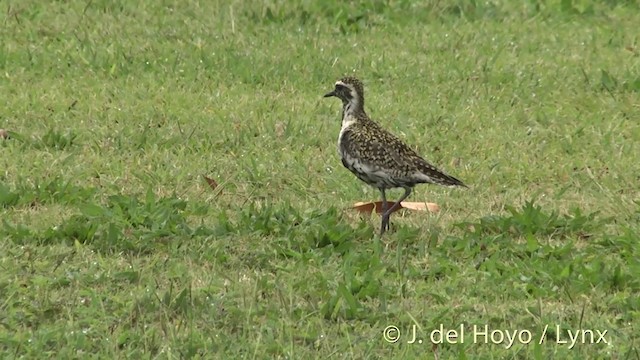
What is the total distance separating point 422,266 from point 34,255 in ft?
7.85

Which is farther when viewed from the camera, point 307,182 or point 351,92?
point 307,182

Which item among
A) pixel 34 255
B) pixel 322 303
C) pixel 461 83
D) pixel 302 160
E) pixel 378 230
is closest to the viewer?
pixel 322 303

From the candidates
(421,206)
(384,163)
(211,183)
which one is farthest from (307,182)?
(384,163)

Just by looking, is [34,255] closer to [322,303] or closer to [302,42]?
[322,303]

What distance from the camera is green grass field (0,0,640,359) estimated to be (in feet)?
26.6

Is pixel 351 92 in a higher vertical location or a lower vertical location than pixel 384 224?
higher

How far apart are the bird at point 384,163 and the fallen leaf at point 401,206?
133mm

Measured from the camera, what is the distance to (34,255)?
29.5 feet

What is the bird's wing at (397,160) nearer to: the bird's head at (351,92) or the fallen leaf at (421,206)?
the fallen leaf at (421,206)

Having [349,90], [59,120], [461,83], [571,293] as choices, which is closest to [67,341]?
[571,293]

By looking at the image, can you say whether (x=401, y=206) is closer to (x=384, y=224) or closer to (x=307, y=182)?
(x=384, y=224)

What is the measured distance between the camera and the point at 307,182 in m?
10.9

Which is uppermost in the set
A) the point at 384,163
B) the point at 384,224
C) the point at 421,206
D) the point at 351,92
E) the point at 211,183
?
the point at 351,92

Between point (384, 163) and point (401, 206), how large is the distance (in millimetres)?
437
